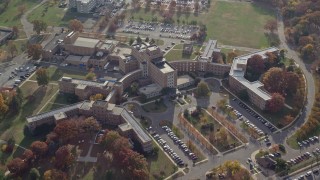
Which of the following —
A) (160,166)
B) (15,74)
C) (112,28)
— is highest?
(112,28)

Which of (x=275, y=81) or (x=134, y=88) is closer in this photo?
(x=275, y=81)

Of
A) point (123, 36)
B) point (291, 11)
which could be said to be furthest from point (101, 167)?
point (291, 11)

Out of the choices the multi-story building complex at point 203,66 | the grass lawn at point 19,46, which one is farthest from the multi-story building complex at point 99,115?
the grass lawn at point 19,46

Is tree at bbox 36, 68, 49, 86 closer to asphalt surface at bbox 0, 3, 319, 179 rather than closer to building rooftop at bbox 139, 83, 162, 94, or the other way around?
asphalt surface at bbox 0, 3, 319, 179

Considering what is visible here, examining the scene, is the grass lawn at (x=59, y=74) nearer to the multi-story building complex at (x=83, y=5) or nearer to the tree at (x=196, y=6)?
the multi-story building complex at (x=83, y=5)

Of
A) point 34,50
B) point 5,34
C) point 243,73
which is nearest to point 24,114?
point 34,50

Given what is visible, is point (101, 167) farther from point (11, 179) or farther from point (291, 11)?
point (291, 11)

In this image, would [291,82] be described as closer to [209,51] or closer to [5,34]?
[209,51]
